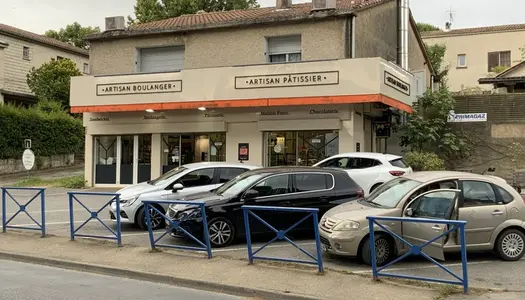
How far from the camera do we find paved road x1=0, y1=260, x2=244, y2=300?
6.32 meters

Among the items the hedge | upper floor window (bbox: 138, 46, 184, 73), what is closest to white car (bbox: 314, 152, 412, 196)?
upper floor window (bbox: 138, 46, 184, 73)

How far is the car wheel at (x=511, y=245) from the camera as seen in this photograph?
798 centimetres

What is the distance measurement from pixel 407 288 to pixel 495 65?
41.6m

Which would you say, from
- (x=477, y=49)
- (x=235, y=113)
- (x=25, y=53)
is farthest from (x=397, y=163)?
(x=477, y=49)

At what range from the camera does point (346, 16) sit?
1734 cm

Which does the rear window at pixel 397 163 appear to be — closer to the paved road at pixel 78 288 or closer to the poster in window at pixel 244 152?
the poster in window at pixel 244 152

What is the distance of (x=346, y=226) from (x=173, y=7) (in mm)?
34281

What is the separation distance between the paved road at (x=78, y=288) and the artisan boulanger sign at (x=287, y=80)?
1069 cm

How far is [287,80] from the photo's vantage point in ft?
55.4

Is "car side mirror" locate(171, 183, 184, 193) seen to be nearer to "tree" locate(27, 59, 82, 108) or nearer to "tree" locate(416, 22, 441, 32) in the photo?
"tree" locate(27, 59, 82, 108)

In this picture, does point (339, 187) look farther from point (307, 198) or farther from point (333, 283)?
point (333, 283)

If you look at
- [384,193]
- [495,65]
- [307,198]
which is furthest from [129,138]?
[495,65]

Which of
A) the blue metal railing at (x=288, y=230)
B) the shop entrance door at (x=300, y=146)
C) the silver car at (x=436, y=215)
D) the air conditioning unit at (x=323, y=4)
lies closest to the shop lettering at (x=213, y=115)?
the shop entrance door at (x=300, y=146)

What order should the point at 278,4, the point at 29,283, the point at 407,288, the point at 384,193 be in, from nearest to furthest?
the point at 407,288, the point at 29,283, the point at 384,193, the point at 278,4
